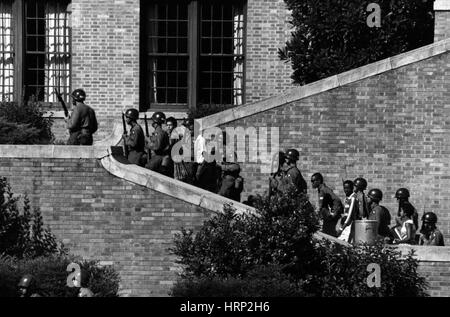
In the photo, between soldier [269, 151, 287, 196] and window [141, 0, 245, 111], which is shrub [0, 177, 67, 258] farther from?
window [141, 0, 245, 111]

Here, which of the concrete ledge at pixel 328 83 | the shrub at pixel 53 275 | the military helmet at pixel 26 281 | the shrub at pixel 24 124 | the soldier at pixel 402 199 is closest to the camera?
the military helmet at pixel 26 281

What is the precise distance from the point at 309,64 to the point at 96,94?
478 cm

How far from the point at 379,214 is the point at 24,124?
7962 mm

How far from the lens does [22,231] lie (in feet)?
91.6

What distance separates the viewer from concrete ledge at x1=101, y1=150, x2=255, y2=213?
27844 millimetres

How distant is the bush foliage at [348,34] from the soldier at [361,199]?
4114 mm

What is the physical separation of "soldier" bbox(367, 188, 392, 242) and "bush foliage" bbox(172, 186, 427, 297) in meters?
1.32

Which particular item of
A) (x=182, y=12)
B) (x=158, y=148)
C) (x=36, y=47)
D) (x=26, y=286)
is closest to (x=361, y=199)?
(x=158, y=148)

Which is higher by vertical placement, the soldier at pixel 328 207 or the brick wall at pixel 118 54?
the brick wall at pixel 118 54

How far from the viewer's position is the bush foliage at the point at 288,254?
26.8m

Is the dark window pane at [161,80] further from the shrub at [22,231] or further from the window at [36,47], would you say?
the shrub at [22,231]

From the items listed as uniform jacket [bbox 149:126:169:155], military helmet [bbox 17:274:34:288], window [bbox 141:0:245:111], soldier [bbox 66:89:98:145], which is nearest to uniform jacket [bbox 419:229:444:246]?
uniform jacket [bbox 149:126:169:155]

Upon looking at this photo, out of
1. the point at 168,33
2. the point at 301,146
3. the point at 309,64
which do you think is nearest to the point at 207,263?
the point at 301,146

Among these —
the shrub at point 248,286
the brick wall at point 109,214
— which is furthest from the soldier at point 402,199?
the shrub at point 248,286
